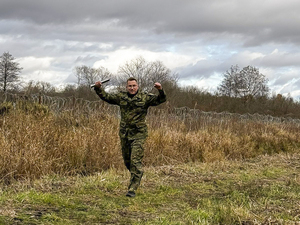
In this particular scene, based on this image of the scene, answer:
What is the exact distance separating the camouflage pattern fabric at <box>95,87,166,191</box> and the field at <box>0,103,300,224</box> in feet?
1.50

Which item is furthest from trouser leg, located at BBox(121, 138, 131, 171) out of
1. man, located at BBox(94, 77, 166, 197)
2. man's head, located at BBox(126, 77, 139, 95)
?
man's head, located at BBox(126, 77, 139, 95)

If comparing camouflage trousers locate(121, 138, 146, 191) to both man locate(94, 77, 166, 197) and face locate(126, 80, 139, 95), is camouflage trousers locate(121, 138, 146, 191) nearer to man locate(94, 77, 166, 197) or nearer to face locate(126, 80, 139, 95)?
man locate(94, 77, 166, 197)

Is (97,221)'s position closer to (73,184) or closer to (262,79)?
(73,184)

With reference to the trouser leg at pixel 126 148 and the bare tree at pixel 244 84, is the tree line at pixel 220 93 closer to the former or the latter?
the bare tree at pixel 244 84

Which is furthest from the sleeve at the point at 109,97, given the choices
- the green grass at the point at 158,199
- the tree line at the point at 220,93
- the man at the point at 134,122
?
the tree line at the point at 220,93

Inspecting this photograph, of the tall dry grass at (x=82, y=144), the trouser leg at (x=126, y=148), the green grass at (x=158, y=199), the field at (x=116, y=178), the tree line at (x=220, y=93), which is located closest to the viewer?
the green grass at (x=158, y=199)

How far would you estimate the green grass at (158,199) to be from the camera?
16.5ft

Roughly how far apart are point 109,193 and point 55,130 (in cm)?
237

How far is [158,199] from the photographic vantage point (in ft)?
21.3

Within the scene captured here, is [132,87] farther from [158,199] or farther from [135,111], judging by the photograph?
[158,199]

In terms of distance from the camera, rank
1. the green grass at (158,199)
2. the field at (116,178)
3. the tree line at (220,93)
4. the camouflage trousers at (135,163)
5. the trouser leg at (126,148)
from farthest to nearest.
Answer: the tree line at (220,93) → the trouser leg at (126,148) → the camouflage trousers at (135,163) → the field at (116,178) → the green grass at (158,199)

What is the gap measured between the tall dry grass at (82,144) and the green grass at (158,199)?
45cm

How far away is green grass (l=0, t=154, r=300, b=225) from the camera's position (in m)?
5.02

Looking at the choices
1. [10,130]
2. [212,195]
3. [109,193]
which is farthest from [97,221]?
[10,130]
